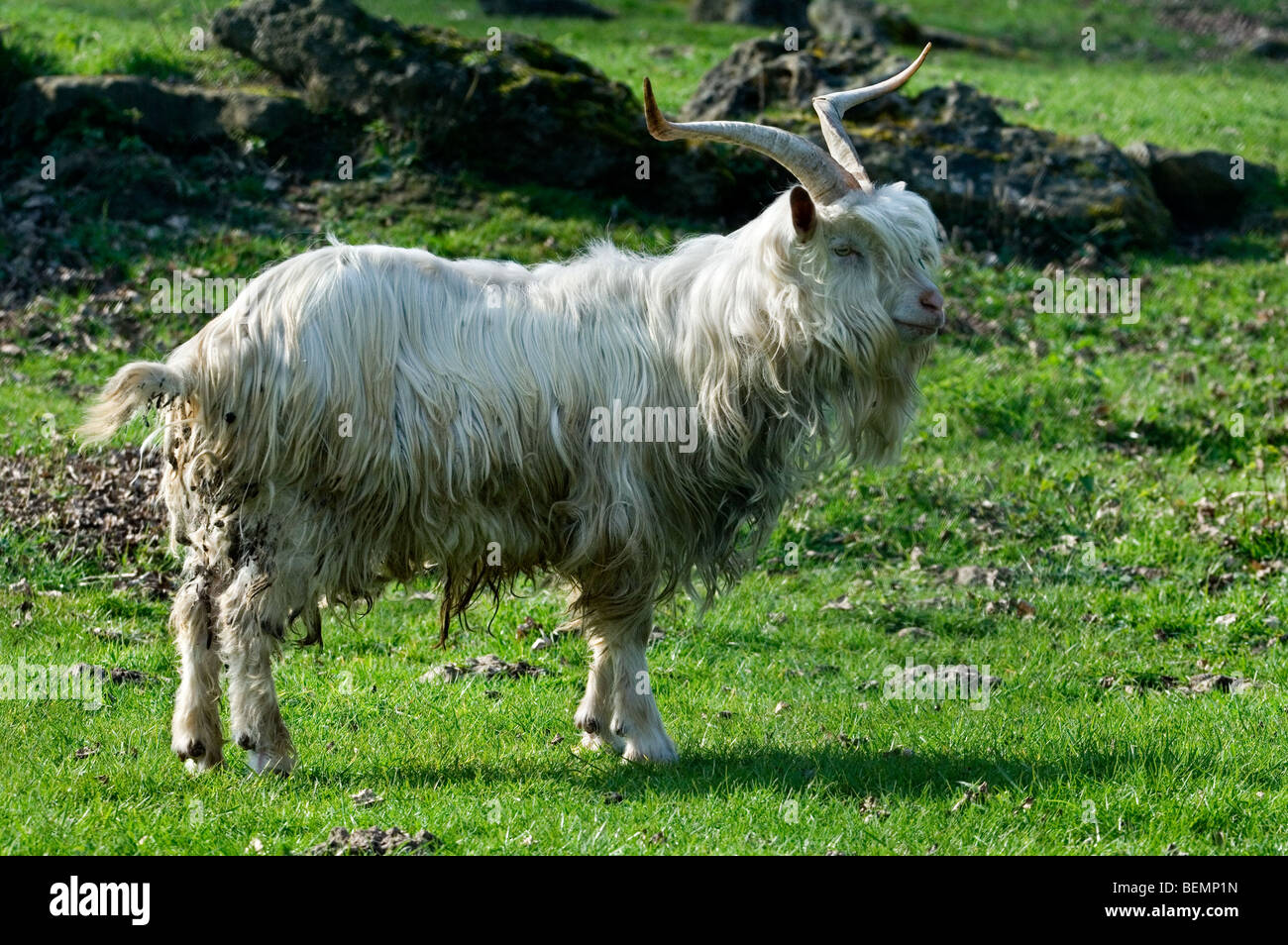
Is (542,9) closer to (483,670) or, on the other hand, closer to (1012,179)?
(1012,179)

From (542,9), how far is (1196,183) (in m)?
12.8

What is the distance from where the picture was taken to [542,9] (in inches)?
985

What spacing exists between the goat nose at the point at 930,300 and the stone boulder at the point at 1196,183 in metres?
11.2

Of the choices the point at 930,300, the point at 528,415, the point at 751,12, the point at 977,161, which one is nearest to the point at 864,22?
the point at 751,12

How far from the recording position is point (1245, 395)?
11.6 m

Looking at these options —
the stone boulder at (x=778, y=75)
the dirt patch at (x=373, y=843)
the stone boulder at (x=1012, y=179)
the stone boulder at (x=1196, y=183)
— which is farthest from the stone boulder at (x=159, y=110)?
the dirt patch at (x=373, y=843)

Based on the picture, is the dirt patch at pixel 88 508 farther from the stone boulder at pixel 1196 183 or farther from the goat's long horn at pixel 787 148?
→ the stone boulder at pixel 1196 183

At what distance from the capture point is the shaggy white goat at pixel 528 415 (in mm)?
5691

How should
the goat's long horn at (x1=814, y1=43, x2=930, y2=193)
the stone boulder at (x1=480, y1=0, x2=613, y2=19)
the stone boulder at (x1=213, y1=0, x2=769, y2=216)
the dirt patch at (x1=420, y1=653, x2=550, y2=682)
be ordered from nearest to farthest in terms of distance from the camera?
the goat's long horn at (x1=814, y1=43, x2=930, y2=193)
the dirt patch at (x1=420, y1=653, x2=550, y2=682)
the stone boulder at (x1=213, y1=0, x2=769, y2=216)
the stone boulder at (x1=480, y1=0, x2=613, y2=19)

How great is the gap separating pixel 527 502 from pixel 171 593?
3163 mm

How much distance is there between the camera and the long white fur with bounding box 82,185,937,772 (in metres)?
5.69

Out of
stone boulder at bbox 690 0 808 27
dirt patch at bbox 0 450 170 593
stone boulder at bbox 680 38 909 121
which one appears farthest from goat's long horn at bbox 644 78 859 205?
stone boulder at bbox 690 0 808 27

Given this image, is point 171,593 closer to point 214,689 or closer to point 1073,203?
point 214,689

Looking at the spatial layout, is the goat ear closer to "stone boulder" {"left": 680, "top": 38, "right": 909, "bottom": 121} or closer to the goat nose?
the goat nose
